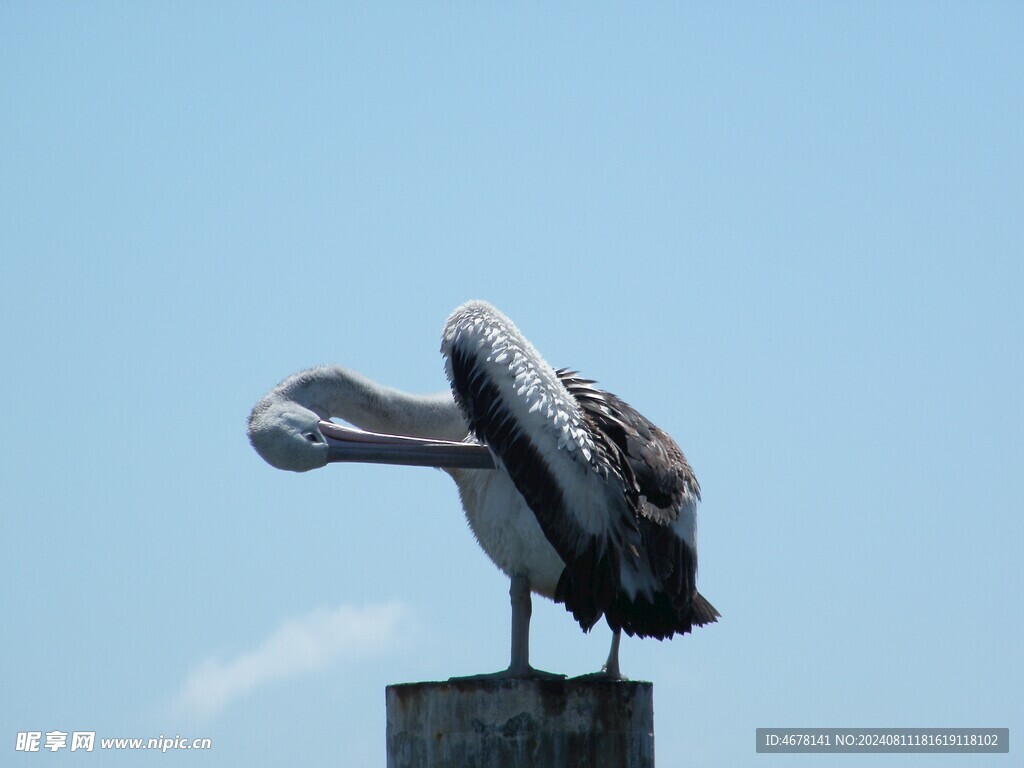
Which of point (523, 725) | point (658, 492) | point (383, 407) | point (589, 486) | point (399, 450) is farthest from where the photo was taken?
point (383, 407)

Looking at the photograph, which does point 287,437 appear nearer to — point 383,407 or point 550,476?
point 383,407

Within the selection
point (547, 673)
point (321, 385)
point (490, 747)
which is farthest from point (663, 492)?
point (321, 385)

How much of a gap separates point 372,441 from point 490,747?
262 cm

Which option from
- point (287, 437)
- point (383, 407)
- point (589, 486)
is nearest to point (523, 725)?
point (589, 486)

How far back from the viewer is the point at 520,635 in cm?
805

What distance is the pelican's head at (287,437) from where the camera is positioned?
8.99 metres

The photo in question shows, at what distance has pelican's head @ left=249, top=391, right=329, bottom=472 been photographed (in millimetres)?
8992

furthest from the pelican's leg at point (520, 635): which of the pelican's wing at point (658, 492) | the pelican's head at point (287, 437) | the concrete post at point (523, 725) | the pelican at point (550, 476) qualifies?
the pelican's head at point (287, 437)

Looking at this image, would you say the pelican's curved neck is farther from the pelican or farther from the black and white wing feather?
the black and white wing feather

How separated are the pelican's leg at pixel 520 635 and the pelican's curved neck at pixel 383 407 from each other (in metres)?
1.66

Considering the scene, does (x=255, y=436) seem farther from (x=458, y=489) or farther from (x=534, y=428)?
(x=534, y=428)

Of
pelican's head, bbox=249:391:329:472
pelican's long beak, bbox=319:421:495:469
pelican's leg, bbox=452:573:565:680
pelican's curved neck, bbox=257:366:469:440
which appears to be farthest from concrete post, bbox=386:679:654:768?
pelican's curved neck, bbox=257:366:469:440

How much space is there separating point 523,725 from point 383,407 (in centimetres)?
304

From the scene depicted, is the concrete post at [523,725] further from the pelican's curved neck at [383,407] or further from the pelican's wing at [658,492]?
the pelican's curved neck at [383,407]
